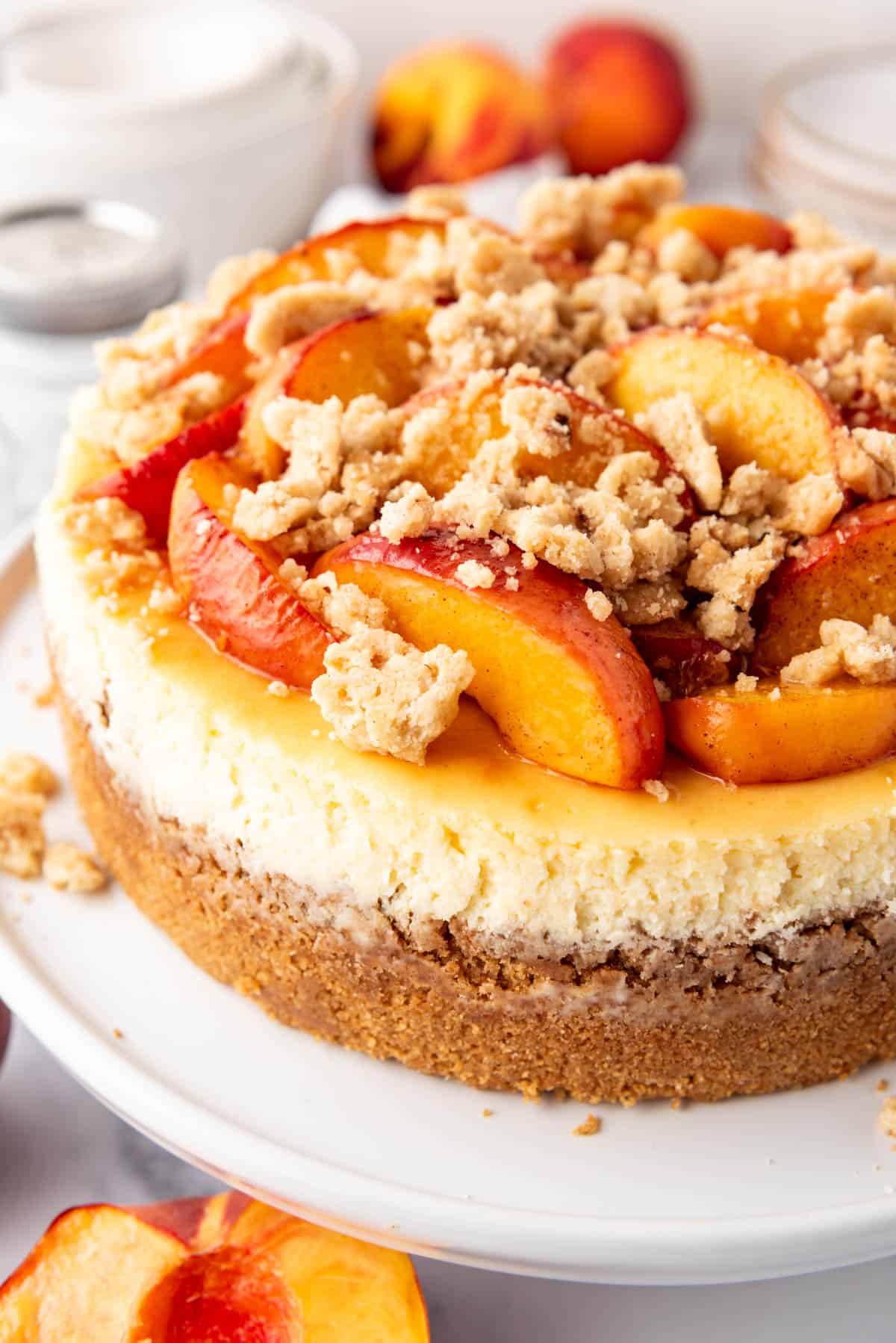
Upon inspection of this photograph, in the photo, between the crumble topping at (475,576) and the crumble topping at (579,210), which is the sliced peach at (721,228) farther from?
the crumble topping at (475,576)

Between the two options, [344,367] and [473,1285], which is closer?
[473,1285]

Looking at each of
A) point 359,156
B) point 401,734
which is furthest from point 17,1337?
point 359,156

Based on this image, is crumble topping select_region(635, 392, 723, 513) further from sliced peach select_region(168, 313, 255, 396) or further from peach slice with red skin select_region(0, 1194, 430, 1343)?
peach slice with red skin select_region(0, 1194, 430, 1343)

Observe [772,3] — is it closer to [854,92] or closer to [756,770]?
[854,92]

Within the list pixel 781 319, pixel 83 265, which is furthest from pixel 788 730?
pixel 83 265

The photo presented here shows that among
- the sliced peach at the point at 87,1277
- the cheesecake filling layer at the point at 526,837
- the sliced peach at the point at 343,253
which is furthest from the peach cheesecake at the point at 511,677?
the sliced peach at the point at 87,1277

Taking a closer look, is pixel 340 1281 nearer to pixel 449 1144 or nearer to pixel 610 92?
pixel 449 1144

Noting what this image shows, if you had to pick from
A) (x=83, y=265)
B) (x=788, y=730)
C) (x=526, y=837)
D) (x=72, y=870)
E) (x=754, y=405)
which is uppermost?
(x=754, y=405)
